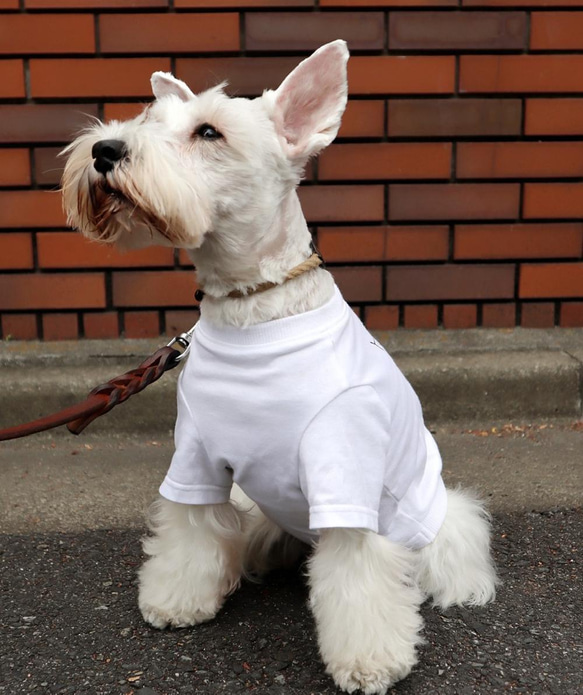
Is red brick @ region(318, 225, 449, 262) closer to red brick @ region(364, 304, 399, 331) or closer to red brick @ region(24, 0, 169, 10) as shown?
red brick @ region(364, 304, 399, 331)

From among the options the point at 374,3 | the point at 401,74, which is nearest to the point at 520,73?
the point at 401,74

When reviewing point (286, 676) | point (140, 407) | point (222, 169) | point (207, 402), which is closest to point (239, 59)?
point (140, 407)

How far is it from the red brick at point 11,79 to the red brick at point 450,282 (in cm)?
206

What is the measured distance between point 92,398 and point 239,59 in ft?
7.85

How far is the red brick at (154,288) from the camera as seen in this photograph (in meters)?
4.20

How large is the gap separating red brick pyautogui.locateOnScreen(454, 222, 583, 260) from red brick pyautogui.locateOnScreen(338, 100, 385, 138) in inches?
26.1

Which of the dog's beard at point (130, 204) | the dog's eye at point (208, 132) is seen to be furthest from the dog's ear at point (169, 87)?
the dog's beard at point (130, 204)

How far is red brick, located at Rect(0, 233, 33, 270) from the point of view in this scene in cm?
415

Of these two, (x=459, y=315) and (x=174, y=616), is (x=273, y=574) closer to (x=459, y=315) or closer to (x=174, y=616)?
(x=174, y=616)

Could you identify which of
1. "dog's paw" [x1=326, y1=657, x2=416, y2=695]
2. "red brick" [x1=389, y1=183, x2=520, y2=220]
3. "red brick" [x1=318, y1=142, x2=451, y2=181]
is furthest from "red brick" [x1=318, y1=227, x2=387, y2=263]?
"dog's paw" [x1=326, y1=657, x2=416, y2=695]

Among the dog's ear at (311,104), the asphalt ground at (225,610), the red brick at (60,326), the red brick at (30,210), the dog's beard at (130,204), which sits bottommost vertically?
the asphalt ground at (225,610)

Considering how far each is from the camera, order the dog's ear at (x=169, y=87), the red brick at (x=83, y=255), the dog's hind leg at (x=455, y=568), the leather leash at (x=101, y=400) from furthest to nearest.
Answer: the red brick at (x=83, y=255)
the dog's hind leg at (x=455, y=568)
the dog's ear at (x=169, y=87)
the leather leash at (x=101, y=400)

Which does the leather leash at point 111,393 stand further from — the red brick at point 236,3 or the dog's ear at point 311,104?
the red brick at point 236,3

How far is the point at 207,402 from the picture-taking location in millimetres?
2219
